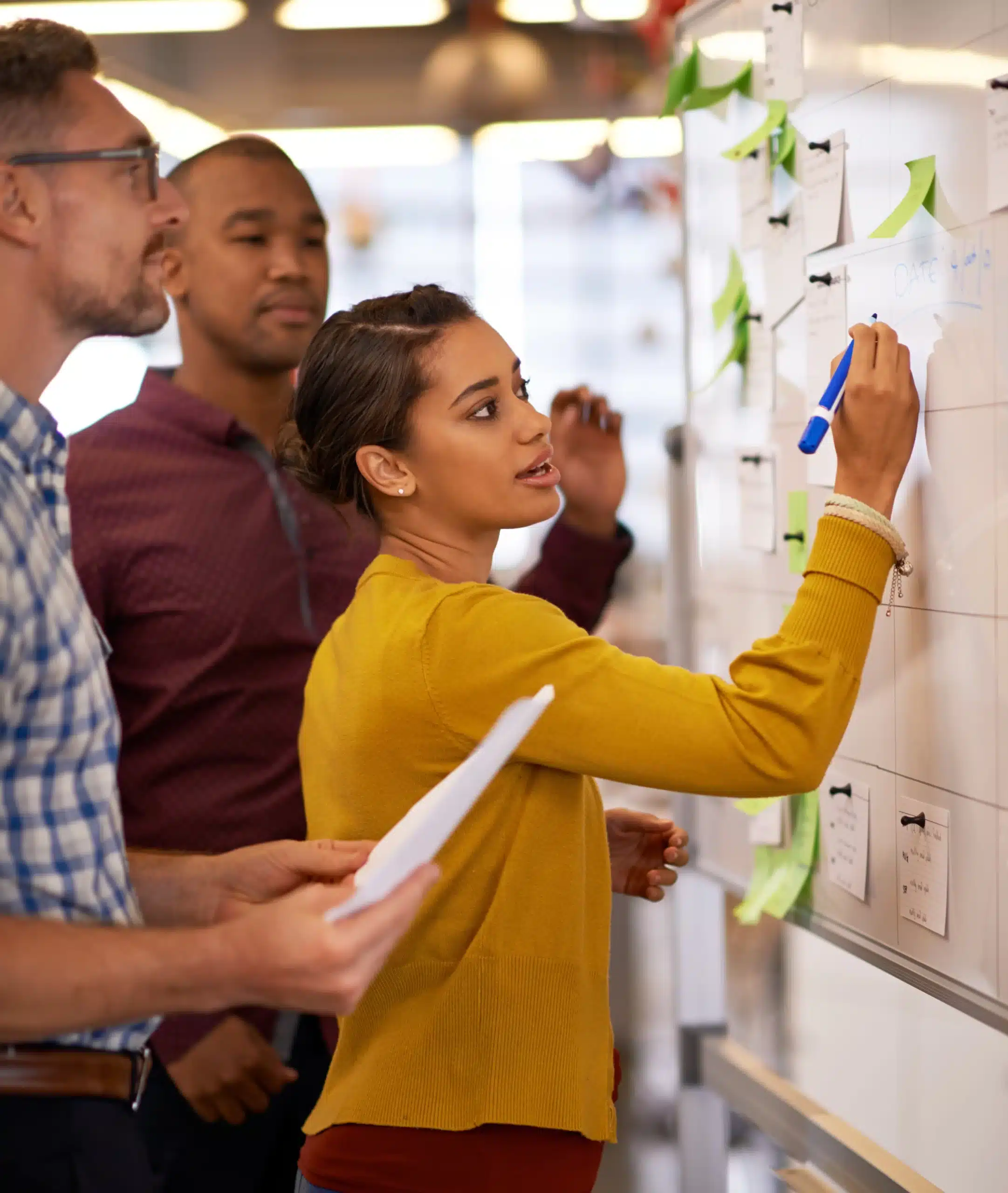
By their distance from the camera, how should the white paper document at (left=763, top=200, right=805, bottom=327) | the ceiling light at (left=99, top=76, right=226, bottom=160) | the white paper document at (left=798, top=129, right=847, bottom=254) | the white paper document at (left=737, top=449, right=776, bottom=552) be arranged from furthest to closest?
the ceiling light at (left=99, top=76, right=226, bottom=160) → the white paper document at (left=737, top=449, right=776, bottom=552) → the white paper document at (left=763, top=200, right=805, bottom=327) → the white paper document at (left=798, top=129, right=847, bottom=254)

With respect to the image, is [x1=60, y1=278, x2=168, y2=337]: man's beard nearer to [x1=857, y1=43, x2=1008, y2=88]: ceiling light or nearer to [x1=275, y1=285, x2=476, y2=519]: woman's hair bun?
[x1=275, y1=285, x2=476, y2=519]: woman's hair bun

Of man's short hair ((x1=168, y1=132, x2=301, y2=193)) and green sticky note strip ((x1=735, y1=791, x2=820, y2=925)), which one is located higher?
man's short hair ((x1=168, y1=132, x2=301, y2=193))

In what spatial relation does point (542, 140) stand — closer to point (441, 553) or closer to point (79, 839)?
point (441, 553)

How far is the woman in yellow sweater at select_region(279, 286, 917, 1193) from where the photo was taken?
109cm

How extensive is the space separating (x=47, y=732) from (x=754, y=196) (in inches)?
44.1

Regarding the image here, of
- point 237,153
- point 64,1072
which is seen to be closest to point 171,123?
point 237,153

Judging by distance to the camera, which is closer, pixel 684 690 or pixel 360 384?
pixel 684 690

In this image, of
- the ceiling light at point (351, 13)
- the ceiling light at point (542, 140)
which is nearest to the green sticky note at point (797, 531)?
the ceiling light at point (542, 140)

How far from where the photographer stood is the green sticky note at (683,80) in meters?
1.81

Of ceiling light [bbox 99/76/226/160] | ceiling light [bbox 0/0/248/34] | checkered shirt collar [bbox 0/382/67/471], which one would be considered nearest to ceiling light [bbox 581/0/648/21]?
ceiling light [bbox 0/0/248/34]

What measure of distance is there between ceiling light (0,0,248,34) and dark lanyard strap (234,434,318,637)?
102 inches

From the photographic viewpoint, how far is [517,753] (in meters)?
1.12

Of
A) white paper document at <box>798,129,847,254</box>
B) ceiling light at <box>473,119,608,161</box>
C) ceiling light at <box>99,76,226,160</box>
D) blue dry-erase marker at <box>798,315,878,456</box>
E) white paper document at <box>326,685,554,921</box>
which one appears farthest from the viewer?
ceiling light at <box>473,119,608,161</box>

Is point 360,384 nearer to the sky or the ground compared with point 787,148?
nearer to the ground
